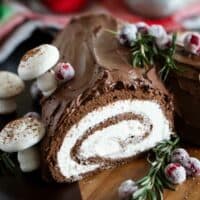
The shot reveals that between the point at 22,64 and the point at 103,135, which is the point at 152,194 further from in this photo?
the point at 22,64

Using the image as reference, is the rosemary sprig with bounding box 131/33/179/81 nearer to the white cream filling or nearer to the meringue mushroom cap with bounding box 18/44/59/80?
the white cream filling

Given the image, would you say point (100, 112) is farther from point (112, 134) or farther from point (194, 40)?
point (194, 40)

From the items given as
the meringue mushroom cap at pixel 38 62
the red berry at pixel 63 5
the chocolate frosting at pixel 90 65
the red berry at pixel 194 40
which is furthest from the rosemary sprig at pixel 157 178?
the red berry at pixel 63 5

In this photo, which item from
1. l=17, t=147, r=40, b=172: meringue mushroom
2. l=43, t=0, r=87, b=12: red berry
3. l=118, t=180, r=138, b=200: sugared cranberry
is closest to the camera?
l=118, t=180, r=138, b=200: sugared cranberry

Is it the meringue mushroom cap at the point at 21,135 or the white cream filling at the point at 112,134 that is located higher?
the meringue mushroom cap at the point at 21,135

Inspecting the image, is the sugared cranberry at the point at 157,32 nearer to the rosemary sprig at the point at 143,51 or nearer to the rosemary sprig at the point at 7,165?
the rosemary sprig at the point at 143,51

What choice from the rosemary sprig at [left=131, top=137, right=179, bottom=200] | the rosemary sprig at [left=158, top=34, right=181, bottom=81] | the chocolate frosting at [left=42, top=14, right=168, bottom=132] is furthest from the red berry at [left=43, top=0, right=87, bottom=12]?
the rosemary sprig at [left=131, top=137, right=179, bottom=200]
